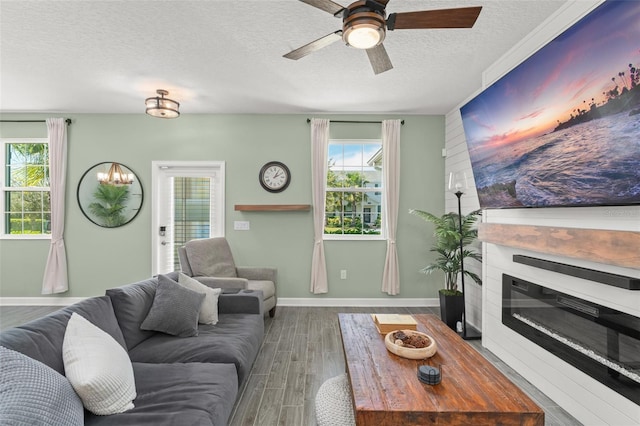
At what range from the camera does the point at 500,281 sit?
2.87 m

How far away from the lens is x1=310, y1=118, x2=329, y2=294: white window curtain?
438 cm

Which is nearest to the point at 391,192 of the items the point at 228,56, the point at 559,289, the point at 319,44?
the point at 559,289

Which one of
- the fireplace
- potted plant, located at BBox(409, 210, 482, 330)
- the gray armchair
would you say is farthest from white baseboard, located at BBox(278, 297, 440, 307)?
the fireplace

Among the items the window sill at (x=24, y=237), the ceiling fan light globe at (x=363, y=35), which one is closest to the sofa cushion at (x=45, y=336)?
the ceiling fan light globe at (x=363, y=35)

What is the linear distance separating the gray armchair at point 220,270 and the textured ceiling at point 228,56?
1876 millimetres

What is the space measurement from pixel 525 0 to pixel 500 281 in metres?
2.24

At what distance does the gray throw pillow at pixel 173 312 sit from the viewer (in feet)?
7.13

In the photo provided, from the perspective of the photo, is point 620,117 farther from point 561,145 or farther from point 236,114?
point 236,114

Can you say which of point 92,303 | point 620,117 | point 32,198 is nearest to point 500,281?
point 620,117

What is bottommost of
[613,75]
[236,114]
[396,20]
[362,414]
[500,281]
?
[362,414]

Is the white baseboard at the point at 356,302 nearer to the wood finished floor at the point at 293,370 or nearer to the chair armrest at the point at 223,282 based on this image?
the wood finished floor at the point at 293,370

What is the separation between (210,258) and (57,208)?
100 inches

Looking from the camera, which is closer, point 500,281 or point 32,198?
point 500,281

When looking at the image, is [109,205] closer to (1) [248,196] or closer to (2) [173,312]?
(1) [248,196]
